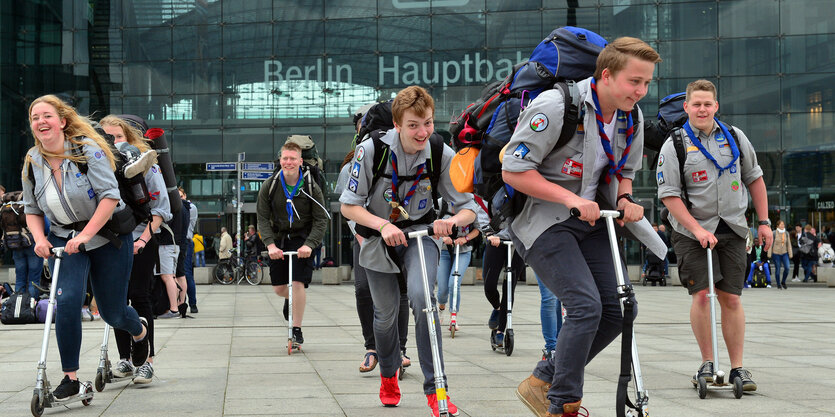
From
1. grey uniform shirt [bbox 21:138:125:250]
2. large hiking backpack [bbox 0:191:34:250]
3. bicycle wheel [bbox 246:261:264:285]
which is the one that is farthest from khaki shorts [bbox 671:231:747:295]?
bicycle wheel [bbox 246:261:264:285]

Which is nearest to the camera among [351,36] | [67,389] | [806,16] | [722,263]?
[67,389]

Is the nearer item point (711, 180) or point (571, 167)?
point (571, 167)

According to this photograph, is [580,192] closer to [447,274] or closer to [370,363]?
[370,363]

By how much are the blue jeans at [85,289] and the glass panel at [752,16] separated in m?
26.4

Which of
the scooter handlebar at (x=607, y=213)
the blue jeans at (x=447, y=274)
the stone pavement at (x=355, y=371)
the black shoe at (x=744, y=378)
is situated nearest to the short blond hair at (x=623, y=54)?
the scooter handlebar at (x=607, y=213)

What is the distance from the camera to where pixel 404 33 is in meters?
29.8

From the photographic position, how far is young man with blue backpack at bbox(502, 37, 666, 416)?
3945 mm

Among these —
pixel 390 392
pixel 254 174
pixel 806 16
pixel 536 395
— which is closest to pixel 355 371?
pixel 390 392

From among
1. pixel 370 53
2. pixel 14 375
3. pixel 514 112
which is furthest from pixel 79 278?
pixel 370 53

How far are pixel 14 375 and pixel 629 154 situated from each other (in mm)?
4896

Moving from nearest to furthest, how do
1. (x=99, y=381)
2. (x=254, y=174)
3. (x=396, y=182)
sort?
(x=396, y=182) → (x=99, y=381) → (x=254, y=174)

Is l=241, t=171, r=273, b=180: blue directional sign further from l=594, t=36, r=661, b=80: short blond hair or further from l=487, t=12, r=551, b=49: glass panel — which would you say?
l=594, t=36, r=661, b=80: short blond hair

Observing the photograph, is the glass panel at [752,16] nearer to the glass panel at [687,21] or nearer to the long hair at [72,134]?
the glass panel at [687,21]

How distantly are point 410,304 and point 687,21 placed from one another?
26.2 m
